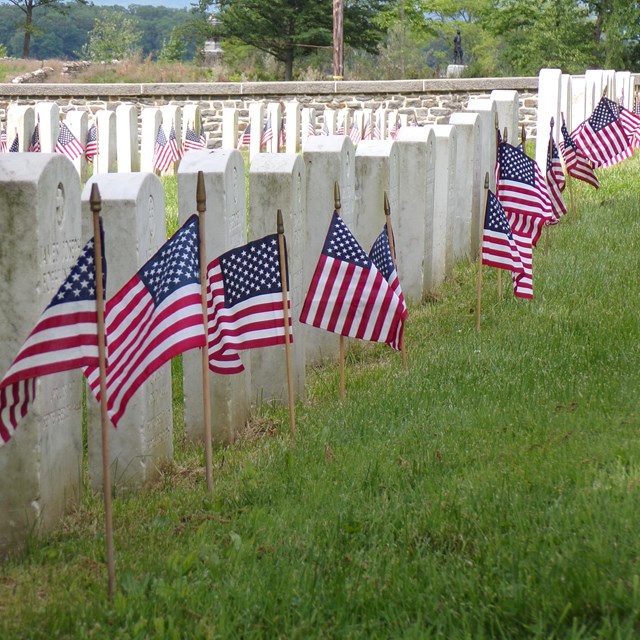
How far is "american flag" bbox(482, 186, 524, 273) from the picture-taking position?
26.2ft

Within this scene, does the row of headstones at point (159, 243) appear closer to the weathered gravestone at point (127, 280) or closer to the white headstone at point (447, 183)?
the weathered gravestone at point (127, 280)

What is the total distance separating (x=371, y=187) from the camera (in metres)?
8.23

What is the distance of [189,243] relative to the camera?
4.85 meters

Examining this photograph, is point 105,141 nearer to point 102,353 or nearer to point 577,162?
point 577,162

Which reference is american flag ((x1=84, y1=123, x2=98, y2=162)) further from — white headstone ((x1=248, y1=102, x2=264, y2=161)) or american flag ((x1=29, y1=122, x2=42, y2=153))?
white headstone ((x1=248, y1=102, x2=264, y2=161))

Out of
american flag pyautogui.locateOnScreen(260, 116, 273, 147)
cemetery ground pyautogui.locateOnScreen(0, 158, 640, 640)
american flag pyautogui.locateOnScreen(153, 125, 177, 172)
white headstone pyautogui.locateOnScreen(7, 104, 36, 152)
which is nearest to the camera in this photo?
cemetery ground pyautogui.locateOnScreen(0, 158, 640, 640)

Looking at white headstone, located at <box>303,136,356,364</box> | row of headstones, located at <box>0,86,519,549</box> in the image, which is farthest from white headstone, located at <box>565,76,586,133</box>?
A: white headstone, located at <box>303,136,356,364</box>

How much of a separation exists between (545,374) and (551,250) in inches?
171

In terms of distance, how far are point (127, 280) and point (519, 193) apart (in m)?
4.69

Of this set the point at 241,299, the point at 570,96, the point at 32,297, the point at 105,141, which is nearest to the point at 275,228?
the point at 241,299

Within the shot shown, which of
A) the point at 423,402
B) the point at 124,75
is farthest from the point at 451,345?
the point at 124,75

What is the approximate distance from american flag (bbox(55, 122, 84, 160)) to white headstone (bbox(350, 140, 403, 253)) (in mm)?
10938

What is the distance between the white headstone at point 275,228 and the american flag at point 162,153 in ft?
42.1

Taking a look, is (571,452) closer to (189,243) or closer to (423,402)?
(423,402)
